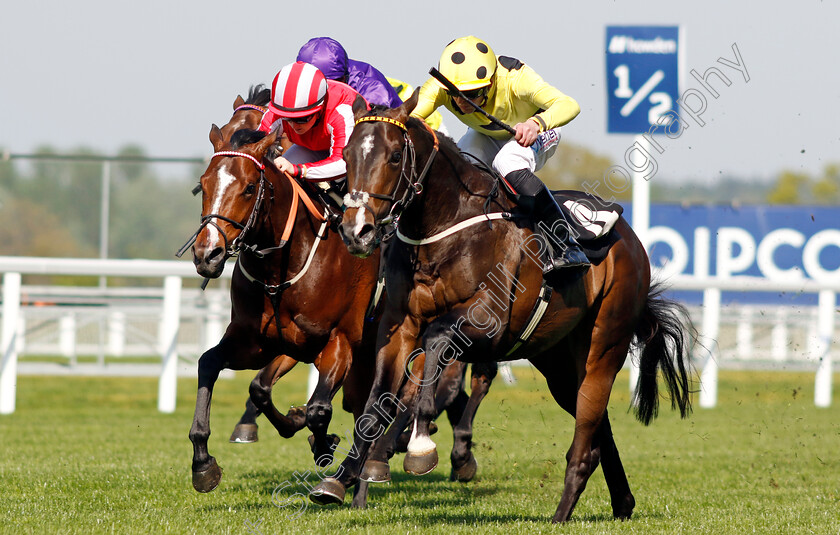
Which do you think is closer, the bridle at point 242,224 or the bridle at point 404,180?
the bridle at point 404,180

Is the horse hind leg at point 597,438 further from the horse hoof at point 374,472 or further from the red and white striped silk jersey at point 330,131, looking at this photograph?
the red and white striped silk jersey at point 330,131

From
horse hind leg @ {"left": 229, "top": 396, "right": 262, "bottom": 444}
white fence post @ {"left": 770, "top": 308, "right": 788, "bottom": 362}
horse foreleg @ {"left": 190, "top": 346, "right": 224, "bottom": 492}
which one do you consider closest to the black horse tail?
horse hind leg @ {"left": 229, "top": 396, "right": 262, "bottom": 444}

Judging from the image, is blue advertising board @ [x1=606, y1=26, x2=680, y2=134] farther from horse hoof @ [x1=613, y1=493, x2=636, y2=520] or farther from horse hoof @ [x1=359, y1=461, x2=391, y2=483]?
horse hoof @ [x1=359, y1=461, x2=391, y2=483]

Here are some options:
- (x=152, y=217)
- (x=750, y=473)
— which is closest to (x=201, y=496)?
(x=750, y=473)

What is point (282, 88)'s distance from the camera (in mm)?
5285

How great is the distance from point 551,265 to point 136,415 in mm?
6638

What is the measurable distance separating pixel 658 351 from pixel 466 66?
2.03 metres

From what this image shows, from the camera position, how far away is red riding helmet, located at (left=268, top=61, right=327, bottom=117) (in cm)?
527

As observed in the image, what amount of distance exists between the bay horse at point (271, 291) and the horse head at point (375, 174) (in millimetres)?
770

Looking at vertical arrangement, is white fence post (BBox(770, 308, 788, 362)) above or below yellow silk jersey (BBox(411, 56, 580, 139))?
below

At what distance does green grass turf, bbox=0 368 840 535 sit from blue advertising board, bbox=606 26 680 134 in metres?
3.07

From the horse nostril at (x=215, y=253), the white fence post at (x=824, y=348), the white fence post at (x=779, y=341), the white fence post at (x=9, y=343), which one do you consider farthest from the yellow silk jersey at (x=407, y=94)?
the white fence post at (x=779, y=341)

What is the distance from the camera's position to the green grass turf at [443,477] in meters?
4.74

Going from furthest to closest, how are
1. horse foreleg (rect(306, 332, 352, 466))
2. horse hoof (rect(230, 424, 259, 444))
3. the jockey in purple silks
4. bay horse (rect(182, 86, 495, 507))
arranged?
the jockey in purple silks → horse hoof (rect(230, 424, 259, 444)) → horse foreleg (rect(306, 332, 352, 466)) → bay horse (rect(182, 86, 495, 507))
